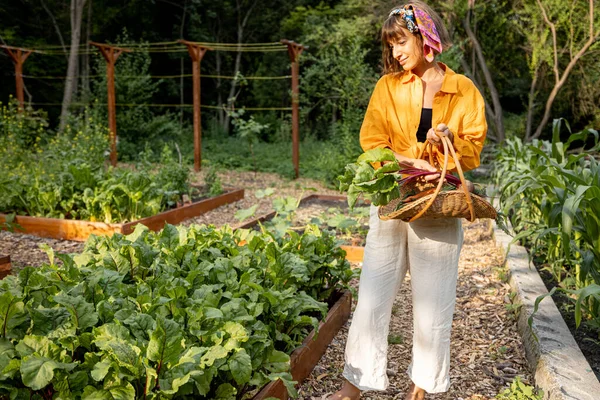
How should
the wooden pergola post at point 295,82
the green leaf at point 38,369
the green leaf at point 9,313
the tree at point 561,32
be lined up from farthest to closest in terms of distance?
1. the wooden pergola post at point 295,82
2. the tree at point 561,32
3. the green leaf at point 9,313
4. the green leaf at point 38,369

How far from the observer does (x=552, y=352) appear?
2625 millimetres

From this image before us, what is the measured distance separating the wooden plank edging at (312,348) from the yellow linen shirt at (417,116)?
37.0 inches

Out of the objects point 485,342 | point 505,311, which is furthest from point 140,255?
point 505,311

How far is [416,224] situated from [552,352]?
3.43 feet

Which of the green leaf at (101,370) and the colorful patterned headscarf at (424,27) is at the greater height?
the colorful patterned headscarf at (424,27)

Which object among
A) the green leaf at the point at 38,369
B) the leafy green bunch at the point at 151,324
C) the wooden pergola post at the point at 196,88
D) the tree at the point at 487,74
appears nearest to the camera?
the green leaf at the point at 38,369

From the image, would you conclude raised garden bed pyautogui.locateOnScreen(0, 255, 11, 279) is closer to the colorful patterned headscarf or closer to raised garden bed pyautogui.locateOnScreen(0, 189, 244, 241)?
raised garden bed pyautogui.locateOnScreen(0, 189, 244, 241)

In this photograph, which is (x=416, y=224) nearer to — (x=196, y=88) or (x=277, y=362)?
(x=277, y=362)

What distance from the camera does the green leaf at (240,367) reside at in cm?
188

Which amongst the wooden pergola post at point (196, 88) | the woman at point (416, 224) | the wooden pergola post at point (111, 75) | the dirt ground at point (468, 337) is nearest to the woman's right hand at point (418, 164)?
the woman at point (416, 224)

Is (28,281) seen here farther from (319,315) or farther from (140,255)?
(319,315)

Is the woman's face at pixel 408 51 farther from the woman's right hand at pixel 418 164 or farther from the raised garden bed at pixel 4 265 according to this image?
the raised garden bed at pixel 4 265

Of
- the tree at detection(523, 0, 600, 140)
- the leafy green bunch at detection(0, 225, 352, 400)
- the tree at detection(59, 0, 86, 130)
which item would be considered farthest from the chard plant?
the tree at detection(59, 0, 86, 130)

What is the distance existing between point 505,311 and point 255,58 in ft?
52.6
